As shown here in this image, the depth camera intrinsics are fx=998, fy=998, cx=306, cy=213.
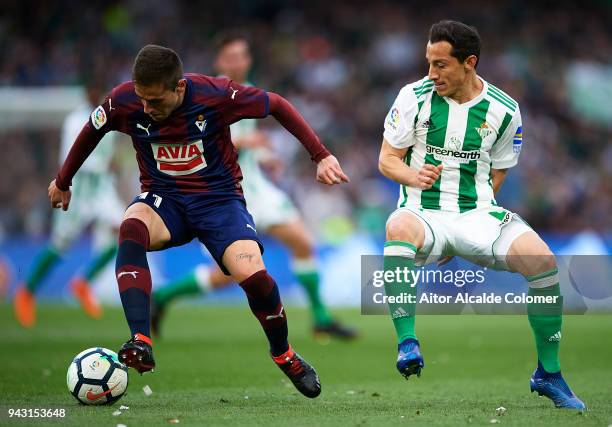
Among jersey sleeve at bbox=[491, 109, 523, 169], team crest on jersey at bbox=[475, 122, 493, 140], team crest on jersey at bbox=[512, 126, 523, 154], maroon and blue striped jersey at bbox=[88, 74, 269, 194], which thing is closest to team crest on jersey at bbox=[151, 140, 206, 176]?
maroon and blue striped jersey at bbox=[88, 74, 269, 194]

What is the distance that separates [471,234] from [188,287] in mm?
4540

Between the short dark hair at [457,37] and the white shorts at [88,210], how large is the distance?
21.7 ft

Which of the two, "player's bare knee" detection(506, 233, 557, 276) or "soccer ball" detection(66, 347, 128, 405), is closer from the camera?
"soccer ball" detection(66, 347, 128, 405)

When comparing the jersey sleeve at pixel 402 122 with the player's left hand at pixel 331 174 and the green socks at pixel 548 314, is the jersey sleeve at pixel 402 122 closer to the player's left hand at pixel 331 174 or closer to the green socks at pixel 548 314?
the player's left hand at pixel 331 174

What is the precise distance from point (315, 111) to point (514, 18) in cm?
537

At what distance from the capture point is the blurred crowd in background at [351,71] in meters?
17.6

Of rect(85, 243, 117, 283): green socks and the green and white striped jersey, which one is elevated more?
rect(85, 243, 117, 283): green socks

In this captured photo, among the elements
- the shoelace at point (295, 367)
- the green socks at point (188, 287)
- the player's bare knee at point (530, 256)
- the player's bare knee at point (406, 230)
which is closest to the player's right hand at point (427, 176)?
the player's bare knee at point (406, 230)

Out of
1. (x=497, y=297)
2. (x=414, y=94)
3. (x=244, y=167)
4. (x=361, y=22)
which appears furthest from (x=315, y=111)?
(x=414, y=94)

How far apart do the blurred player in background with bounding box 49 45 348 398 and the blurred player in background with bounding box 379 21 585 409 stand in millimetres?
543

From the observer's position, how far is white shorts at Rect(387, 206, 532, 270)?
593 cm

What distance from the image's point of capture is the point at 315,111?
19344mm

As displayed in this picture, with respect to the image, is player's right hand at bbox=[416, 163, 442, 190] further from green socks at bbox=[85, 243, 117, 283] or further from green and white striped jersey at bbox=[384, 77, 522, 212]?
green socks at bbox=[85, 243, 117, 283]

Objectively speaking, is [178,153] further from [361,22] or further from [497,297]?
[361,22]
